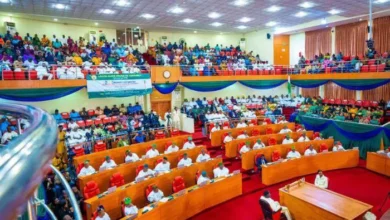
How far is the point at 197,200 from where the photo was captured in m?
7.98

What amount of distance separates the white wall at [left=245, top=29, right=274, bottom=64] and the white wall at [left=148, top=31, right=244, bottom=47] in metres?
1.25

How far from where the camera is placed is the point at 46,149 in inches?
26.7

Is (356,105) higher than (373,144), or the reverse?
(356,105)

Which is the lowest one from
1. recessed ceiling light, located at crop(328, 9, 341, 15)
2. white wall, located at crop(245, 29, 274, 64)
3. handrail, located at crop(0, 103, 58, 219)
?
handrail, located at crop(0, 103, 58, 219)

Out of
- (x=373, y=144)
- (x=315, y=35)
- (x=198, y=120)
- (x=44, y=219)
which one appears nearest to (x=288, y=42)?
(x=315, y=35)

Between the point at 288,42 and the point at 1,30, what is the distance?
21028 mm

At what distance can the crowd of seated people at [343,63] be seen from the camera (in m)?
16.1

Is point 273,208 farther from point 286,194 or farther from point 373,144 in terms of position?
point 373,144

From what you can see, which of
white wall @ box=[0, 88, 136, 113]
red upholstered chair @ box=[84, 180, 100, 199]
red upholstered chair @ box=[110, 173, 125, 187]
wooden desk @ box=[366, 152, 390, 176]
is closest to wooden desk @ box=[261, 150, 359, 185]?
wooden desk @ box=[366, 152, 390, 176]

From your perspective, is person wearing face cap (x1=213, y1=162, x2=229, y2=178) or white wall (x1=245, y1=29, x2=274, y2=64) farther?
white wall (x1=245, y1=29, x2=274, y2=64)

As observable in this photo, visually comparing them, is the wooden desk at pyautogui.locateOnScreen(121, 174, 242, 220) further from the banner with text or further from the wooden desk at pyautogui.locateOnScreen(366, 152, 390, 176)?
the banner with text

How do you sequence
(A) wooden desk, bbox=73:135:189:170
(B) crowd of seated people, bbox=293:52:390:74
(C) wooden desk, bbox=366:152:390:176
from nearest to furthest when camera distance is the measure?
1. (A) wooden desk, bbox=73:135:189:170
2. (C) wooden desk, bbox=366:152:390:176
3. (B) crowd of seated people, bbox=293:52:390:74

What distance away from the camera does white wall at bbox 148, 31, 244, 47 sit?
76.9 ft

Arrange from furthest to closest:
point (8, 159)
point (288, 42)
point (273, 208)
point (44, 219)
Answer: point (288, 42), point (273, 208), point (44, 219), point (8, 159)
